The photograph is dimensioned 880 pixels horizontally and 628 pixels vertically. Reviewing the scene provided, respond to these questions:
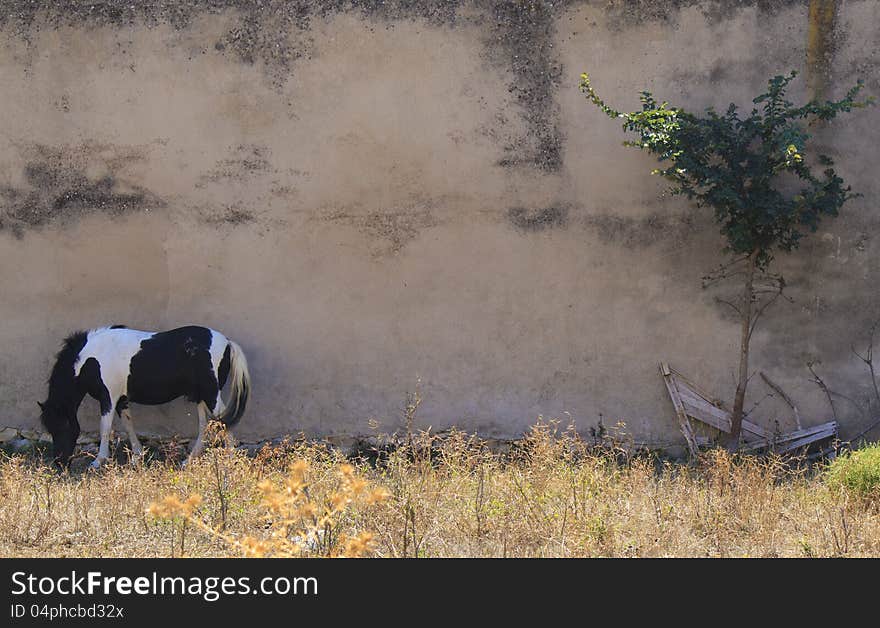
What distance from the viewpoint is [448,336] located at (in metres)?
9.11

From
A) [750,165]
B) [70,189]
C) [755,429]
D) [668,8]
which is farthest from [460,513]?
[70,189]

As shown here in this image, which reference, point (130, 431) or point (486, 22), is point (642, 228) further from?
point (130, 431)

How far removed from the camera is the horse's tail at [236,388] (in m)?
8.83

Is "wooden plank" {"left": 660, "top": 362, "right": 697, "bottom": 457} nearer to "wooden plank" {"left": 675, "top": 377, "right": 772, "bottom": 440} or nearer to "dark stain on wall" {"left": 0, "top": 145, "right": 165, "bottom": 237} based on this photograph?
"wooden plank" {"left": 675, "top": 377, "right": 772, "bottom": 440}

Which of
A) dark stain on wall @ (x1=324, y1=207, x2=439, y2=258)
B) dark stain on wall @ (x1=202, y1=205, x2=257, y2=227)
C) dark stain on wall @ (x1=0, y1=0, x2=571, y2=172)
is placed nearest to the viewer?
dark stain on wall @ (x1=0, y1=0, x2=571, y2=172)

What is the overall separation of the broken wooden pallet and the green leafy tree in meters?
0.19

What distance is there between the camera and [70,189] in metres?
9.28

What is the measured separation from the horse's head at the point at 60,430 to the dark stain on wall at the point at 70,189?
165 cm

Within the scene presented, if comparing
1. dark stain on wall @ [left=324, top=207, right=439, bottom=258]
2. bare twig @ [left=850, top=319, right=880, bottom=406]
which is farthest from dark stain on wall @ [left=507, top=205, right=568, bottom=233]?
bare twig @ [left=850, top=319, right=880, bottom=406]

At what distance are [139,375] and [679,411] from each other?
4569mm

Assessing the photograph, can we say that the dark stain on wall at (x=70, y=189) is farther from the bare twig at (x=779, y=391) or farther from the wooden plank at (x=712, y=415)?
the bare twig at (x=779, y=391)

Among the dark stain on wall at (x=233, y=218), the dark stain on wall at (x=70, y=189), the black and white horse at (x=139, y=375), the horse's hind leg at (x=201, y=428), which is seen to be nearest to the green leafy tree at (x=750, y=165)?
the dark stain on wall at (x=233, y=218)

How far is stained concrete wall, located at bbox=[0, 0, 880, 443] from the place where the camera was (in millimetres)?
8914
